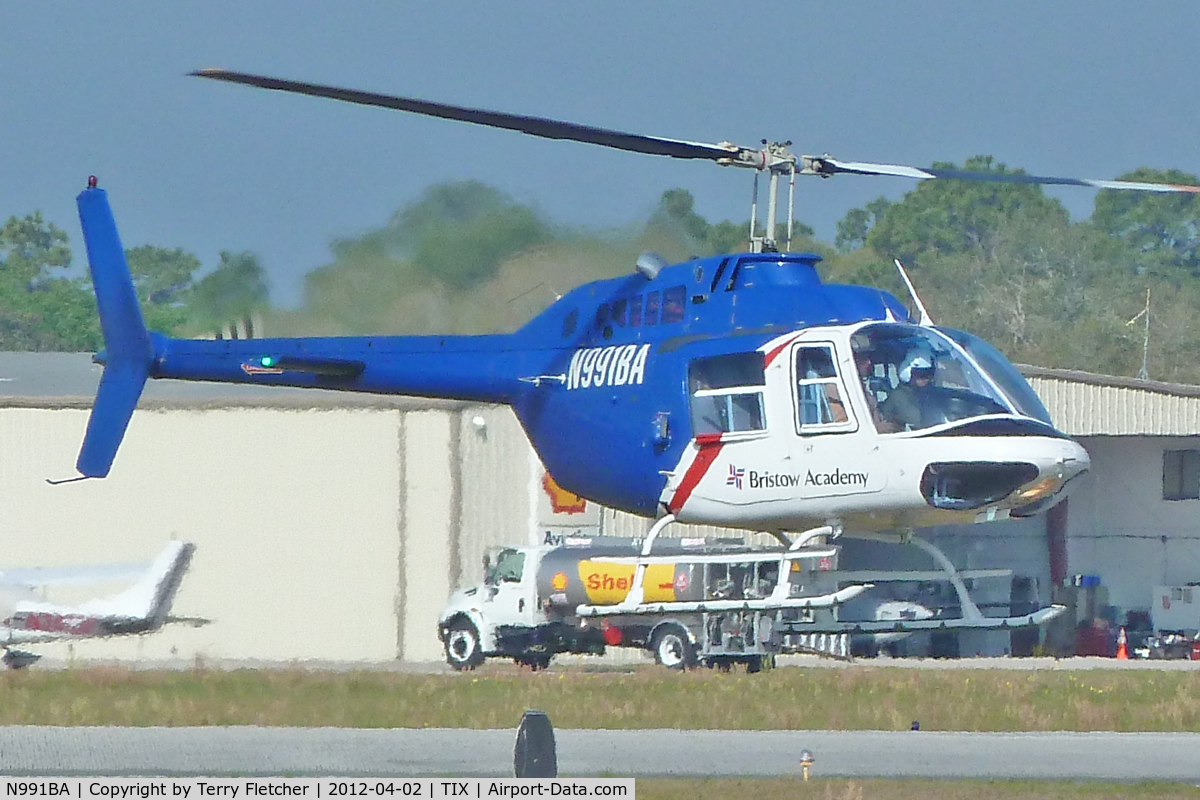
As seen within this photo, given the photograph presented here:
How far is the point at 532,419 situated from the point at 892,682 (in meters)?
8.22

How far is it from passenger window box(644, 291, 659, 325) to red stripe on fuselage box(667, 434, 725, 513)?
1.30 meters

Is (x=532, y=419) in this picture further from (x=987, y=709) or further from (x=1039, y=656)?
(x=1039, y=656)

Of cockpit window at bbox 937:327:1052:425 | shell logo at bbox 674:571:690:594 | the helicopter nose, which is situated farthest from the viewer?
shell logo at bbox 674:571:690:594

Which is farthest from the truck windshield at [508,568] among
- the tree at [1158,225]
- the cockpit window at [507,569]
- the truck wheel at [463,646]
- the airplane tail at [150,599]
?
the tree at [1158,225]

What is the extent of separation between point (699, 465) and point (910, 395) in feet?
6.83

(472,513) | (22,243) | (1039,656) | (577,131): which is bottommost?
(1039,656)

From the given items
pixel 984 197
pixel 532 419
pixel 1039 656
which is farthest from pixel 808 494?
pixel 984 197

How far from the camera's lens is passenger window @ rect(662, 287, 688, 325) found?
59.1 ft

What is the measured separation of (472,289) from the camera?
1048 inches

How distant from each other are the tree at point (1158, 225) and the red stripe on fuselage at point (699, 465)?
6255 cm

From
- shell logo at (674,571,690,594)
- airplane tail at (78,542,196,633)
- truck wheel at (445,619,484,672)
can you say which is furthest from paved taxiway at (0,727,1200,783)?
airplane tail at (78,542,196,633)

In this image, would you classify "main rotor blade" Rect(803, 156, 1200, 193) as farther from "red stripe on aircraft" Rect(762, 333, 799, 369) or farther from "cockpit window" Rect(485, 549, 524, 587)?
"cockpit window" Rect(485, 549, 524, 587)

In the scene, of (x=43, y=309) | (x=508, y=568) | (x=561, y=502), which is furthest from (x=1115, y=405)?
(x=43, y=309)

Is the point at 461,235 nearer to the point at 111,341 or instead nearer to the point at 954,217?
the point at 111,341
